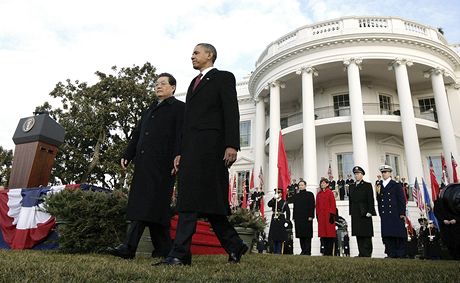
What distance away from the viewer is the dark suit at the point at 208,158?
3.45 m

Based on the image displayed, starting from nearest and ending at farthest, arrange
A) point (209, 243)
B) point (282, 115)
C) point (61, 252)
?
point (61, 252) → point (209, 243) → point (282, 115)

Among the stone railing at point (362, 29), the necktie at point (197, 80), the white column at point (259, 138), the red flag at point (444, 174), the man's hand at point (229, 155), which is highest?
the stone railing at point (362, 29)

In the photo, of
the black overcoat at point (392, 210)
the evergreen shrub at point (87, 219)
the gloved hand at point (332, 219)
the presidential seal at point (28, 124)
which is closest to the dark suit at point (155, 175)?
the evergreen shrub at point (87, 219)

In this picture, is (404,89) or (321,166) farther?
(321,166)

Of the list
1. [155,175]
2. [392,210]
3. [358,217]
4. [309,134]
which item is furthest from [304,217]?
[309,134]

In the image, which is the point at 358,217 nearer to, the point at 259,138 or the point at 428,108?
the point at 259,138

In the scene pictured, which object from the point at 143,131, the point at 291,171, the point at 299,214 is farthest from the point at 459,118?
the point at 143,131

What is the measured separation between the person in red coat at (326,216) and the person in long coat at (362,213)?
801mm

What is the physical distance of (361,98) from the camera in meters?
20.7

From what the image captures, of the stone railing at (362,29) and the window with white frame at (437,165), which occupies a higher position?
the stone railing at (362,29)

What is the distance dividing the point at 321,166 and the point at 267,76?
22.8 ft

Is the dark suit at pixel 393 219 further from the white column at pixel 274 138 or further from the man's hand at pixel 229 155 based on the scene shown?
the white column at pixel 274 138

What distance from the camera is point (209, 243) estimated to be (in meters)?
6.50

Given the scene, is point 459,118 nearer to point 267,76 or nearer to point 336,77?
point 336,77
